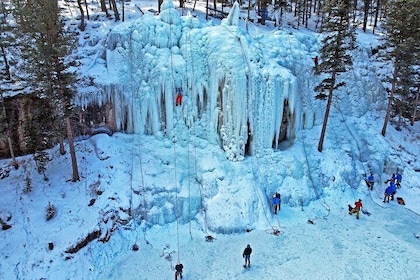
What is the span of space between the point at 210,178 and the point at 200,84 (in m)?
4.97

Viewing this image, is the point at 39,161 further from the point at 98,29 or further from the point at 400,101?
A: the point at 400,101

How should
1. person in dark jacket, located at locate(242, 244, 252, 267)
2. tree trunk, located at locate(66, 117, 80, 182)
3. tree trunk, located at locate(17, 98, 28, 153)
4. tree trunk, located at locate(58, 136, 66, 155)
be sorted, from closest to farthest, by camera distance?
person in dark jacket, located at locate(242, 244, 252, 267) → tree trunk, located at locate(66, 117, 80, 182) → tree trunk, located at locate(58, 136, 66, 155) → tree trunk, located at locate(17, 98, 28, 153)

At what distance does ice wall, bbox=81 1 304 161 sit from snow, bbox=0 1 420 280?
0.07 metres

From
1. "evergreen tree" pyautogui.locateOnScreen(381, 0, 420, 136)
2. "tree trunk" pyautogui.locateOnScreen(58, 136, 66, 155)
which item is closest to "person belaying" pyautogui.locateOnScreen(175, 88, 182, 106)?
"tree trunk" pyautogui.locateOnScreen(58, 136, 66, 155)

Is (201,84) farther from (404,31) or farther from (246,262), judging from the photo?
(404,31)

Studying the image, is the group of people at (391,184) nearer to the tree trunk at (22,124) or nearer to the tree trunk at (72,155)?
the tree trunk at (72,155)

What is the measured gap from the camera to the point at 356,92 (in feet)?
71.1

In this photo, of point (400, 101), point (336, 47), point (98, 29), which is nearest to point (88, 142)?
point (98, 29)

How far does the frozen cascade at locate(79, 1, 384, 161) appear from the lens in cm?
1691

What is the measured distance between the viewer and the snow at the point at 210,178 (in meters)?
13.1

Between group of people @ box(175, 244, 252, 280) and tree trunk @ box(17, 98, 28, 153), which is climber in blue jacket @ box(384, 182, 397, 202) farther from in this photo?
tree trunk @ box(17, 98, 28, 153)

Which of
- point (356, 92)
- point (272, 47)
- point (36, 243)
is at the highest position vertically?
point (272, 47)

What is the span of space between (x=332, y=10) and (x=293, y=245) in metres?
11.7

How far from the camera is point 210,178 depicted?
Answer: 52.3 ft
